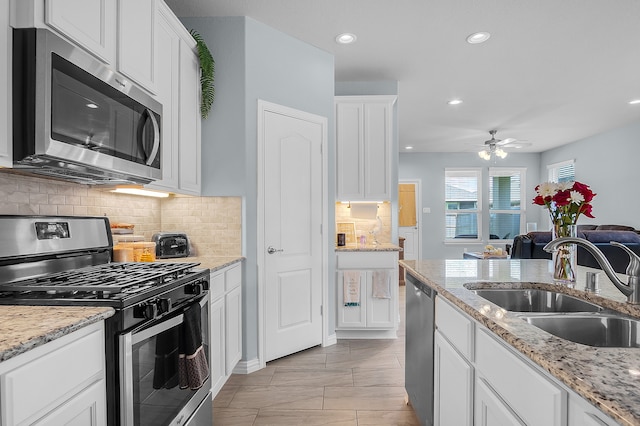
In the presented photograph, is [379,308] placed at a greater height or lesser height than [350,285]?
lesser

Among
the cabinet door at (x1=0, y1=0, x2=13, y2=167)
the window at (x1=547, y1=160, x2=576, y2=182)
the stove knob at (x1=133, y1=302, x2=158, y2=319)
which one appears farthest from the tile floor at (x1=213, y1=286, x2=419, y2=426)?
the window at (x1=547, y1=160, x2=576, y2=182)

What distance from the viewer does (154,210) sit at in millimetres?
2969

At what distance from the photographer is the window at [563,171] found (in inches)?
306

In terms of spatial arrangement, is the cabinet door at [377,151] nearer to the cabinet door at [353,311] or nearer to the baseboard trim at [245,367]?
the cabinet door at [353,311]

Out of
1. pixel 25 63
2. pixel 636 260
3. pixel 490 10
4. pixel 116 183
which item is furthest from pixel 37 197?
pixel 490 10

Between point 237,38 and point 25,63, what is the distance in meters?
1.94

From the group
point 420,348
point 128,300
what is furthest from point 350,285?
point 128,300

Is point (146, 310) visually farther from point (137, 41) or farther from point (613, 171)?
point (613, 171)

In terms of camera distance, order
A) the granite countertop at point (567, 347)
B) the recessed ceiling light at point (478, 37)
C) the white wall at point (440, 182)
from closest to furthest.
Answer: the granite countertop at point (567, 347) → the recessed ceiling light at point (478, 37) → the white wall at point (440, 182)

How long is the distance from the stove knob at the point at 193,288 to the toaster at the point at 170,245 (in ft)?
2.78

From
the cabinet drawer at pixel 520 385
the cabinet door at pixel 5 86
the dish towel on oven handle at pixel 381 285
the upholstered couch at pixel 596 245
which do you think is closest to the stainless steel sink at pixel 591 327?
the cabinet drawer at pixel 520 385

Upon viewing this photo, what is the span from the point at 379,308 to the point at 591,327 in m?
2.61

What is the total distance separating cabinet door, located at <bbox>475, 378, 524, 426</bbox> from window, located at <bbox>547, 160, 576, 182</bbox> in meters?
7.76

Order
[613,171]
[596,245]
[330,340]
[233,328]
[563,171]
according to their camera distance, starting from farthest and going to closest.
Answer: [563,171] → [613,171] → [596,245] → [330,340] → [233,328]
